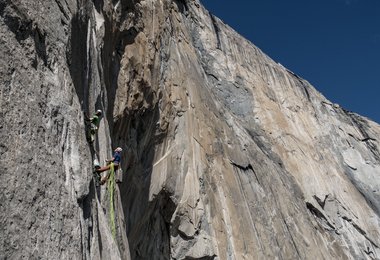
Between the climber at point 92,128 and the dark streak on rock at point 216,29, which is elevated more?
the dark streak on rock at point 216,29

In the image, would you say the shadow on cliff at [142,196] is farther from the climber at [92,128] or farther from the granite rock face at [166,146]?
the climber at [92,128]

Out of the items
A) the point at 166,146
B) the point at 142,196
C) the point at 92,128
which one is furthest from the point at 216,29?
the point at 92,128

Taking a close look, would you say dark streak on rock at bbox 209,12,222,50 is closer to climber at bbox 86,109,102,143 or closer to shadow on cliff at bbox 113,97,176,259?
shadow on cliff at bbox 113,97,176,259

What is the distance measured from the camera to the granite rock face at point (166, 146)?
5.33 metres

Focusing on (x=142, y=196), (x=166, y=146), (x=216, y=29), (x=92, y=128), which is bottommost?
(x=92, y=128)

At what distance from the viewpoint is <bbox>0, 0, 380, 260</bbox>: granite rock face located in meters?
5.33

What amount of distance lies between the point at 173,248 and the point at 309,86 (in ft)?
73.8

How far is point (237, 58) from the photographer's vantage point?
26.6 m

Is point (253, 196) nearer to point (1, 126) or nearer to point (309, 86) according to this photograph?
point (1, 126)

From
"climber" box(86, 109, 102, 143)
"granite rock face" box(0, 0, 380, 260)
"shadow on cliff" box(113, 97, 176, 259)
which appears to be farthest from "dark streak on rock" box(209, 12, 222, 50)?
"climber" box(86, 109, 102, 143)

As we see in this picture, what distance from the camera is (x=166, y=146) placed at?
13750mm

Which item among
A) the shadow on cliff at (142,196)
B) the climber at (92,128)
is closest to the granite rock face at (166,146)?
the shadow on cliff at (142,196)

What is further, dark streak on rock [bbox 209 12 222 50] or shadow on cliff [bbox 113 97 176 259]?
dark streak on rock [bbox 209 12 222 50]

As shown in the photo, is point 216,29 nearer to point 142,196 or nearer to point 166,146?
point 166,146
